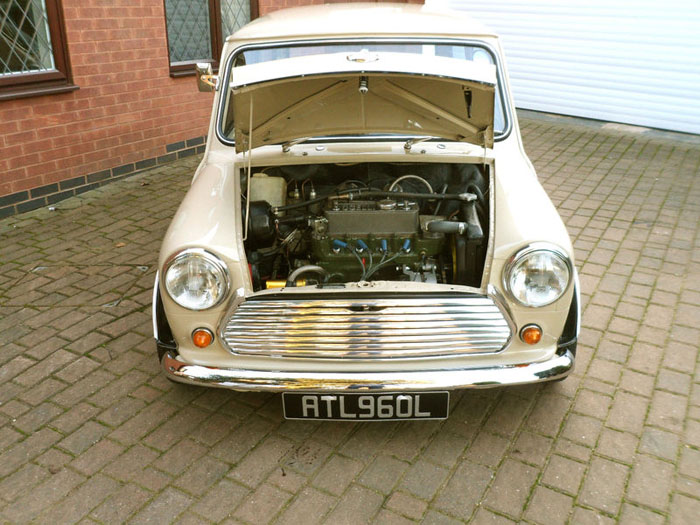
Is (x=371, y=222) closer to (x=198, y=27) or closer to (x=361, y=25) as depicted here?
(x=361, y=25)

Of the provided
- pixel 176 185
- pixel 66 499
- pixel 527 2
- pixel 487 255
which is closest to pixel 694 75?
pixel 527 2

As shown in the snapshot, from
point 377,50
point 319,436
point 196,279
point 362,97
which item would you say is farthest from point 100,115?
point 319,436

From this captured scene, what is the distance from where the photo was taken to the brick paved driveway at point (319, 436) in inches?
106

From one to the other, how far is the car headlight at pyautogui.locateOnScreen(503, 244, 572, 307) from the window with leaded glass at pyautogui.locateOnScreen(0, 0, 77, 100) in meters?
4.74

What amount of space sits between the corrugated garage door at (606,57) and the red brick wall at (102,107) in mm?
5391

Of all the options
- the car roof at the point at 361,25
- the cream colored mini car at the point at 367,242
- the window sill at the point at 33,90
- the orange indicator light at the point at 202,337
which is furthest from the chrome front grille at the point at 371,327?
the window sill at the point at 33,90

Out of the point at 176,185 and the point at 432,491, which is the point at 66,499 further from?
the point at 176,185

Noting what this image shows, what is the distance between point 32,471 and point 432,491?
1739 mm

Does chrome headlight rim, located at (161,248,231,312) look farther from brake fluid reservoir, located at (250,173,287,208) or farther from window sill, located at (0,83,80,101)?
window sill, located at (0,83,80,101)

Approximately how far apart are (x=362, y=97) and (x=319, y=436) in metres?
1.63

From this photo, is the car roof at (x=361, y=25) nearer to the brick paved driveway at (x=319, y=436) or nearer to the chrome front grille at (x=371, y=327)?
the chrome front grille at (x=371, y=327)

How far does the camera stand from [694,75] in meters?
8.72

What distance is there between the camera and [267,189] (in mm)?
3504

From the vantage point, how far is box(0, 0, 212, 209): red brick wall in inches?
229
